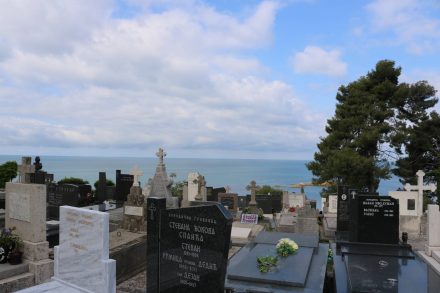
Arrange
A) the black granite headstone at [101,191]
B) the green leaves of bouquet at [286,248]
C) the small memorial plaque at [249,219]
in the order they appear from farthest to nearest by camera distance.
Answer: the black granite headstone at [101,191]
the small memorial plaque at [249,219]
the green leaves of bouquet at [286,248]

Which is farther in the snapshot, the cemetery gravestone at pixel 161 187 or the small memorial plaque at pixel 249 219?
the small memorial plaque at pixel 249 219

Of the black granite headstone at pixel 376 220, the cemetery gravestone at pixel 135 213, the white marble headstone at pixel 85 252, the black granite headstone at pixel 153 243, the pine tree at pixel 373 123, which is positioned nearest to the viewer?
the white marble headstone at pixel 85 252

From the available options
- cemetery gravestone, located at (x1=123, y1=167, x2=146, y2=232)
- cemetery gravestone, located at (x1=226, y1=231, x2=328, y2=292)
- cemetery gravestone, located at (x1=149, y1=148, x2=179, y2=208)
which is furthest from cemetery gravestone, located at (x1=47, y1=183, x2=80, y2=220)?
cemetery gravestone, located at (x1=226, y1=231, x2=328, y2=292)

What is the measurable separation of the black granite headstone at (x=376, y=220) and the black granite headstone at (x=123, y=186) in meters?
9.82

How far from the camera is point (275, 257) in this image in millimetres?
6535

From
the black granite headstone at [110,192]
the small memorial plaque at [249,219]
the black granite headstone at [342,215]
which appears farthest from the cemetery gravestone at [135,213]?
the black granite headstone at [110,192]

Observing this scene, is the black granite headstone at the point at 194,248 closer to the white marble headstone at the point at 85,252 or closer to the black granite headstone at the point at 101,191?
the white marble headstone at the point at 85,252

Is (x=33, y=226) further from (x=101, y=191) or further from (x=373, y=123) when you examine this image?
(x=373, y=123)

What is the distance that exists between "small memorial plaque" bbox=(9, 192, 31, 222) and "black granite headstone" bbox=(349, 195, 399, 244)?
636 cm

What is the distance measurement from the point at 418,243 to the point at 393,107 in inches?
552

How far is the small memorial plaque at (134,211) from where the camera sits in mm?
9898

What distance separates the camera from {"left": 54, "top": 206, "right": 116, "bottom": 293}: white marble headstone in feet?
16.4

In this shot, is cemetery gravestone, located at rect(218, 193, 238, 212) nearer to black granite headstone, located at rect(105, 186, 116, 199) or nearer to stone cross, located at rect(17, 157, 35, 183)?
black granite headstone, located at rect(105, 186, 116, 199)

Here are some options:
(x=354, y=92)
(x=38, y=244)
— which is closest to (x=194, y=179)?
(x=38, y=244)
